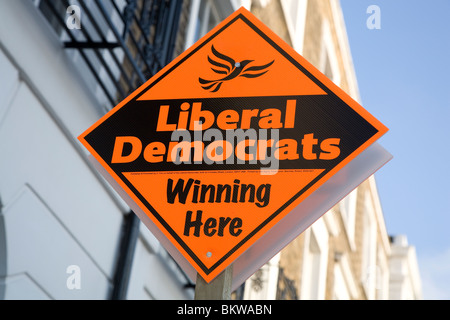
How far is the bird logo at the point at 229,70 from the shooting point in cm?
239

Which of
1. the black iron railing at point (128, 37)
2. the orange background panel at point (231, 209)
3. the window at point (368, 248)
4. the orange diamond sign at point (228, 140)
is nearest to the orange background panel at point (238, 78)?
the orange diamond sign at point (228, 140)

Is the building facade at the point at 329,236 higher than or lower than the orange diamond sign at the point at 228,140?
higher

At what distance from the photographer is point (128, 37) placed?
20.8 feet

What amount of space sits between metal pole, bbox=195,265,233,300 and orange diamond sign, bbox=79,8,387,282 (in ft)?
0.11

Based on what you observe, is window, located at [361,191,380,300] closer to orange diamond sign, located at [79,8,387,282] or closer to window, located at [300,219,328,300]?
window, located at [300,219,328,300]

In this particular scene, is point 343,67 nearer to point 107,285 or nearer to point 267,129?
point 107,285

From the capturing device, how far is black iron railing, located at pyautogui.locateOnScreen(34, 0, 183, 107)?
5.33 m

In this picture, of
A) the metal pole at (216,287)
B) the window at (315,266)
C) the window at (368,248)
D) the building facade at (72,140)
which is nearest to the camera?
the metal pole at (216,287)

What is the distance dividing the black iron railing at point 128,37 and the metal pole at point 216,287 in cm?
318

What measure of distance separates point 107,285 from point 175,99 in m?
3.59

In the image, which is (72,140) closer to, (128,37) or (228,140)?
(128,37)

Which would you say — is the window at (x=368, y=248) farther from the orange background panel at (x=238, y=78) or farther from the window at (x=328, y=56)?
the orange background panel at (x=238, y=78)

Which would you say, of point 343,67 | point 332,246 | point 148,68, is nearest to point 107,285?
point 148,68

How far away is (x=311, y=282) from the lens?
550 inches
